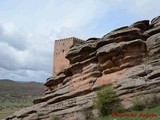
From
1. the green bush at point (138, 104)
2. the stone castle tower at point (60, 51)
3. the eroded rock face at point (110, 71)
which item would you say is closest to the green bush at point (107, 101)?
the eroded rock face at point (110, 71)

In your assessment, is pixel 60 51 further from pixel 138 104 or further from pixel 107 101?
pixel 138 104

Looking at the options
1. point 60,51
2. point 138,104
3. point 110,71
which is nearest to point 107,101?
point 138,104

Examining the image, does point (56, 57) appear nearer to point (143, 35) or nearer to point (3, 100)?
point (143, 35)

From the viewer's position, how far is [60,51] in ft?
163

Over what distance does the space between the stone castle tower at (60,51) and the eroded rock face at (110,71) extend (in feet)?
38.6

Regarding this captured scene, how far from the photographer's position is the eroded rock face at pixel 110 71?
27.0m

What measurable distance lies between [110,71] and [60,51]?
19.2 meters

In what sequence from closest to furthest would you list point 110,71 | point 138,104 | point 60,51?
point 138,104
point 110,71
point 60,51

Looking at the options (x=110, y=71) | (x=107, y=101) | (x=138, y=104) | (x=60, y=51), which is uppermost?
(x=60, y=51)

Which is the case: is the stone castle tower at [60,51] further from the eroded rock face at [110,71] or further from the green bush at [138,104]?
the green bush at [138,104]

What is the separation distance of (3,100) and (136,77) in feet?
446

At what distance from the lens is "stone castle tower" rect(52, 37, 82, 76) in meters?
47.9

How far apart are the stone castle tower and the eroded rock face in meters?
11.8

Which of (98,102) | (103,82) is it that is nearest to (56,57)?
(103,82)
